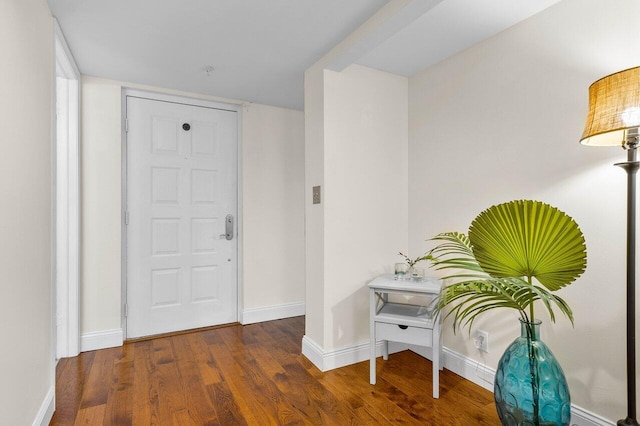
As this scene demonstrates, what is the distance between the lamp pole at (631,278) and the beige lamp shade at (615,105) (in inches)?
2.3

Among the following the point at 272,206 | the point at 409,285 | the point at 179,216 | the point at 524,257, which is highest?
the point at 272,206

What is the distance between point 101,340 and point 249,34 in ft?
8.79

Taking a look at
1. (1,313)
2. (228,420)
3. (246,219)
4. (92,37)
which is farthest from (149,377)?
(92,37)

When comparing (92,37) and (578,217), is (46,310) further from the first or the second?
(578,217)

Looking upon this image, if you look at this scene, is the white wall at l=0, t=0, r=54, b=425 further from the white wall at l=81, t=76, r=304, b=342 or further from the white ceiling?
the white wall at l=81, t=76, r=304, b=342

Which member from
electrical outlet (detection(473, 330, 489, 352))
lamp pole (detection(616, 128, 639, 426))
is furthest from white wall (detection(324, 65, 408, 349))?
lamp pole (detection(616, 128, 639, 426))

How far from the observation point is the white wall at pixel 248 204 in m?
2.82

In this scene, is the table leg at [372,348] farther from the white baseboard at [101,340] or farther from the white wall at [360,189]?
the white baseboard at [101,340]

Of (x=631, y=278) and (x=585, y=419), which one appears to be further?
(x=585, y=419)

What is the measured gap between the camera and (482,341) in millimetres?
2225

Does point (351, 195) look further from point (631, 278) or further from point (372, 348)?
point (631, 278)

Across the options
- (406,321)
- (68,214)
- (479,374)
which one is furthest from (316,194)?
(68,214)

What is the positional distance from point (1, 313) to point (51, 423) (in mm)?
973

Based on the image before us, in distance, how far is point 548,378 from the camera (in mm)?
1450
